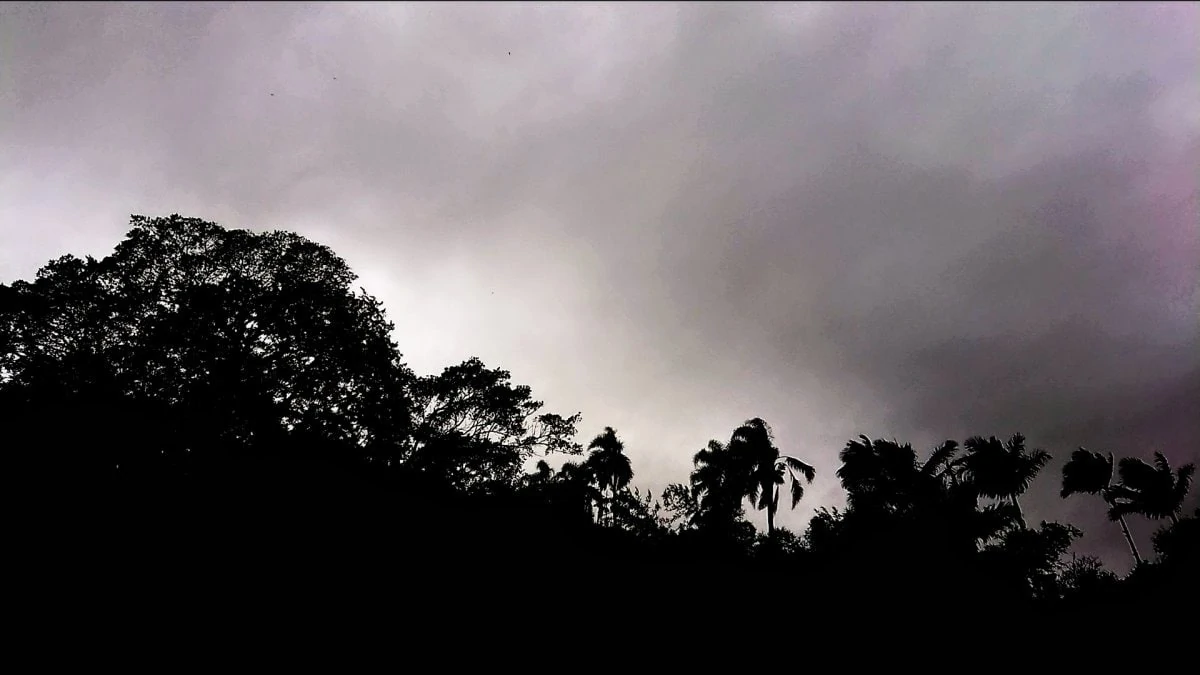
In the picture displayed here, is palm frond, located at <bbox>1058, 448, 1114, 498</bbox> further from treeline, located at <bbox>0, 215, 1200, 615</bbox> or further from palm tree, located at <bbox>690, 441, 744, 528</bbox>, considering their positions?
palm tree, located at <bbox>690, 441, 744, 528</bbox>

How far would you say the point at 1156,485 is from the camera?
1201 inches

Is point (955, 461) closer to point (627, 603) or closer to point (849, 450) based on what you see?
point (849, 450)

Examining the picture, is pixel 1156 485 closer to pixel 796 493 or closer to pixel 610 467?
pixel 796 493

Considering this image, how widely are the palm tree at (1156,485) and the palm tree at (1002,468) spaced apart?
439 centimetres

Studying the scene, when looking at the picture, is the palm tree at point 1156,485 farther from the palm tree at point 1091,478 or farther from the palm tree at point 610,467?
the palm tree at point 610,467

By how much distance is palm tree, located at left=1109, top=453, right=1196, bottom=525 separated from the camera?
3023 cm

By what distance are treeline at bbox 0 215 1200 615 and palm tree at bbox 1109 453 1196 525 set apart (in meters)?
0.12

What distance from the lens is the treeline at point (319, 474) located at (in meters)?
13.4

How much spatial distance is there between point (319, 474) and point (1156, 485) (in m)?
43.4

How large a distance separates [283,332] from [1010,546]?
1363 inches

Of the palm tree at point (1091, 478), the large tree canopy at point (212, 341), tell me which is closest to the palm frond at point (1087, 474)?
the palm tree at point (1091, 478)

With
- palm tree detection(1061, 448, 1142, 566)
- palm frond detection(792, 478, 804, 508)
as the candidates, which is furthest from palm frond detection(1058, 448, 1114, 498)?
palm frond detection(792, 478, 804, 508)

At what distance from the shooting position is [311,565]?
1298 centimetres

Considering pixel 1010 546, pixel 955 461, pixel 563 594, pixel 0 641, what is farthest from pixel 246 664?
pixel 955 461
